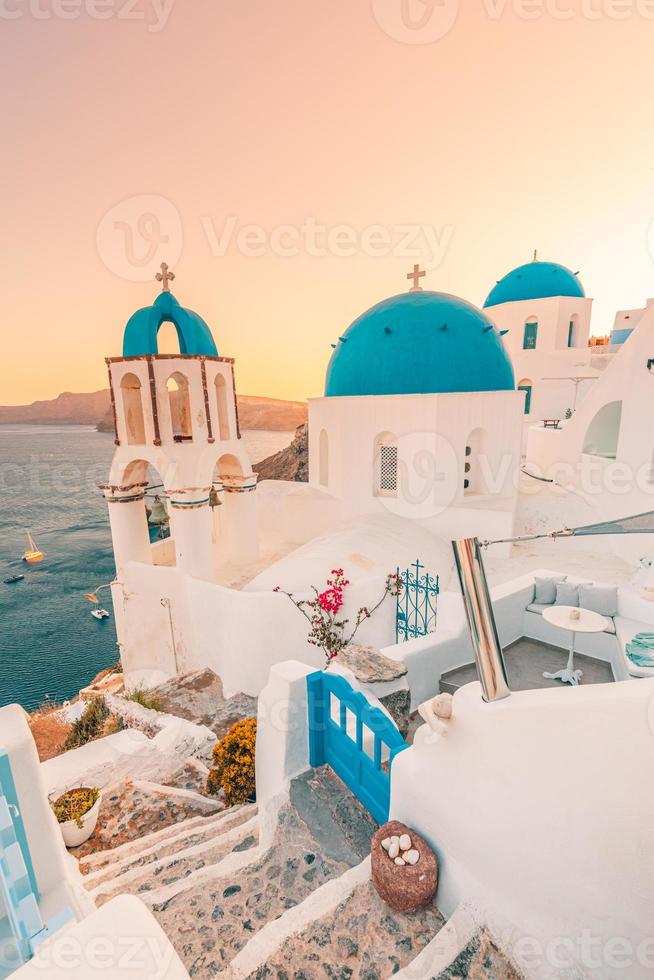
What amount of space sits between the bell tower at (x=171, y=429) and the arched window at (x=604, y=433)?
11.5m

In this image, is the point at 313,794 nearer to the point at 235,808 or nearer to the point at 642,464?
the point at 235,808

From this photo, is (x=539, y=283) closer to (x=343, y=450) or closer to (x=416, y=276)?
(x=416, y=276)

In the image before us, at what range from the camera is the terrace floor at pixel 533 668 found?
20.3ft

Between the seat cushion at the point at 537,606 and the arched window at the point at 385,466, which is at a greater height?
the arched window at the point at 385,466

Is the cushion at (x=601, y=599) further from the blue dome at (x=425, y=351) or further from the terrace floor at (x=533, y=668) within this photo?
the blue dome at (x=425, y=351)

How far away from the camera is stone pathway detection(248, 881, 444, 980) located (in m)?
2.88

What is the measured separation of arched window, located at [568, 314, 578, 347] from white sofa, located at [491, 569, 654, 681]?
22188 millimetres

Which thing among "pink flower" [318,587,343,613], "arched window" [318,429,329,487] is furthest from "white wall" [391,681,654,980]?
"arched window" [318,429,329,487]

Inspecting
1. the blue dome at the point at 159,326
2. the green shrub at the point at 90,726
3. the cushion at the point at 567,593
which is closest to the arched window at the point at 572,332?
the blue dome at the point at 159,326

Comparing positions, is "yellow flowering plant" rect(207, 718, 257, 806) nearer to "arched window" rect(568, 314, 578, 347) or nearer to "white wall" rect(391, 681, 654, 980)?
"white wall" rect(391, 681, 654, 980)

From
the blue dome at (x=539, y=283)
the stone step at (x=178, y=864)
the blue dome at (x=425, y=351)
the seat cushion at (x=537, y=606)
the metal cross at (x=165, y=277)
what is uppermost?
the blue dome at (x=539, y=283)

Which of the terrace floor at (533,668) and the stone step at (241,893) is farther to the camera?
the terrace floor at (533,668)

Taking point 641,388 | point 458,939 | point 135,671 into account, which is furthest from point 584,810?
point 135,671

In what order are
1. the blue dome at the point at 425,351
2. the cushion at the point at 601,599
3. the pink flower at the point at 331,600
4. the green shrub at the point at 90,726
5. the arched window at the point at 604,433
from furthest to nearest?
the arched window at the point at 604,433
the blue dome at the point at 425,351
the green shrub at the point at 90,726
the pink flower at the point at 331,600
the cushion at the point at 601,599
